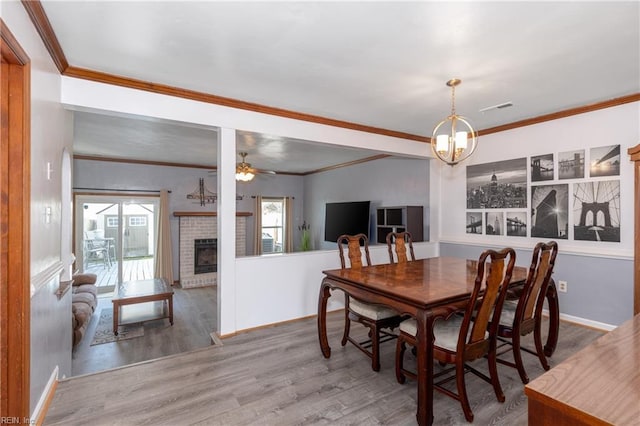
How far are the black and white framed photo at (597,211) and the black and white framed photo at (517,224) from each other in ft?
1.70

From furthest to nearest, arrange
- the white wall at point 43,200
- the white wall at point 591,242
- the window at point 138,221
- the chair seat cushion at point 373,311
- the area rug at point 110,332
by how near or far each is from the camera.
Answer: the window at point 138,221 < the area rug at point 110,332 < the white wall at point 591,242 < the chair seat cushion at point 373,311 < the white wall at point 43,200

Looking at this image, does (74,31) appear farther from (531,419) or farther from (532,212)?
(532,212)

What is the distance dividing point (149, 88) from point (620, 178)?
4764mm

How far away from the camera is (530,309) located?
2.37m

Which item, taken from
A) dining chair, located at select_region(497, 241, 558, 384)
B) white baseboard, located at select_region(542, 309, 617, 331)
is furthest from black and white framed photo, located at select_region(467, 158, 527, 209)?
dining chair, located at select_region(497, 241, 558, 384)

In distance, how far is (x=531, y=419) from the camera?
2.90 feet

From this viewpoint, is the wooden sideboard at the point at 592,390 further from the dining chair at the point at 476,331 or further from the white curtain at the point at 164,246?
the white curtain at the point at 164,246

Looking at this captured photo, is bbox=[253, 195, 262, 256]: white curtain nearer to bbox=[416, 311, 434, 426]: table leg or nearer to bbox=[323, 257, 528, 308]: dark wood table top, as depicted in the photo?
bbox=[323, 257, 528, 308]: dark wood table top

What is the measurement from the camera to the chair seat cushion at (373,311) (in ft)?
8.20

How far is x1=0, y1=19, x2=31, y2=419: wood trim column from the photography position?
5.17 ft

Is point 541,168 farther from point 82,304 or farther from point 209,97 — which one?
point 82,304

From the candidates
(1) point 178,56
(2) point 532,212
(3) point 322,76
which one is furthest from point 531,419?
(2) point 532,212

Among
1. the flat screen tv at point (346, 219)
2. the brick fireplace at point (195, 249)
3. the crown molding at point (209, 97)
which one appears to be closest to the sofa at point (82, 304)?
the brick fireplace at point (195, 249)

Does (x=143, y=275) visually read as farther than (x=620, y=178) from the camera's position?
Yes
